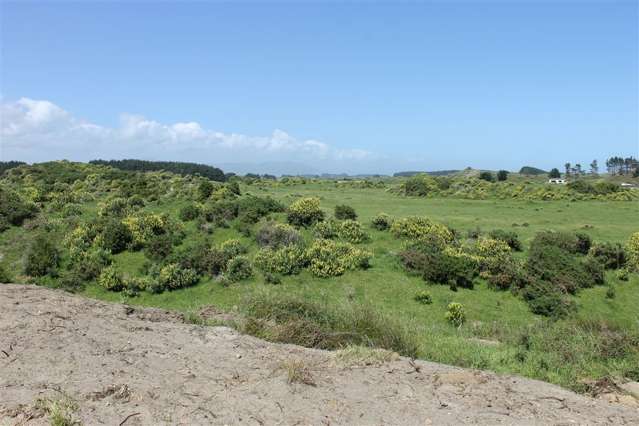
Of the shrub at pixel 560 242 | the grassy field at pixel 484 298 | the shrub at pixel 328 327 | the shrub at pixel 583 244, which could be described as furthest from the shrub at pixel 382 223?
the shrub at pixel 328 327

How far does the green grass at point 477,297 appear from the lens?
880 cm

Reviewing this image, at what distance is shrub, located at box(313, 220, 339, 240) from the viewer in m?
25.4

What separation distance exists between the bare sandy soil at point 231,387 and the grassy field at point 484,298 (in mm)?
1488

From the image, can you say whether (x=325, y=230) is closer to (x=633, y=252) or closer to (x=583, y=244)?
(x=583, y=244)

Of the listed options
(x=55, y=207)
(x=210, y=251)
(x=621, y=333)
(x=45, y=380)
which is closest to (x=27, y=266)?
(x=210, y=251)

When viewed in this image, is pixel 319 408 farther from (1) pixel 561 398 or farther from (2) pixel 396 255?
(2) pixel 396 255

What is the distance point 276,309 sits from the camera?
10234 millimetres

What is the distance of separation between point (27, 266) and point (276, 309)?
1733cm

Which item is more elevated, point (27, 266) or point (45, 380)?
point (45, 380)

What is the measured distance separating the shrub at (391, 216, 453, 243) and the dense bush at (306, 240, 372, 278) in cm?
372

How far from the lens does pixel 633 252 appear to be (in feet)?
76.2

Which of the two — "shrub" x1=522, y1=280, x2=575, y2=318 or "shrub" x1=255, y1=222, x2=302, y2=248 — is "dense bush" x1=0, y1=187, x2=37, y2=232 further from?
"shrub" x1=522, y1=280, x2=575, y2=318

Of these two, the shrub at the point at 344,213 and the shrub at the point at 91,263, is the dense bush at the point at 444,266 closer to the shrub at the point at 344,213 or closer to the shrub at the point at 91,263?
the shrub at the point at 344,213

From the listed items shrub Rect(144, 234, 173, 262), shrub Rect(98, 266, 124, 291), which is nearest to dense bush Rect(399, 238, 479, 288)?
shrub Rect(144, 234, 173, 262)
